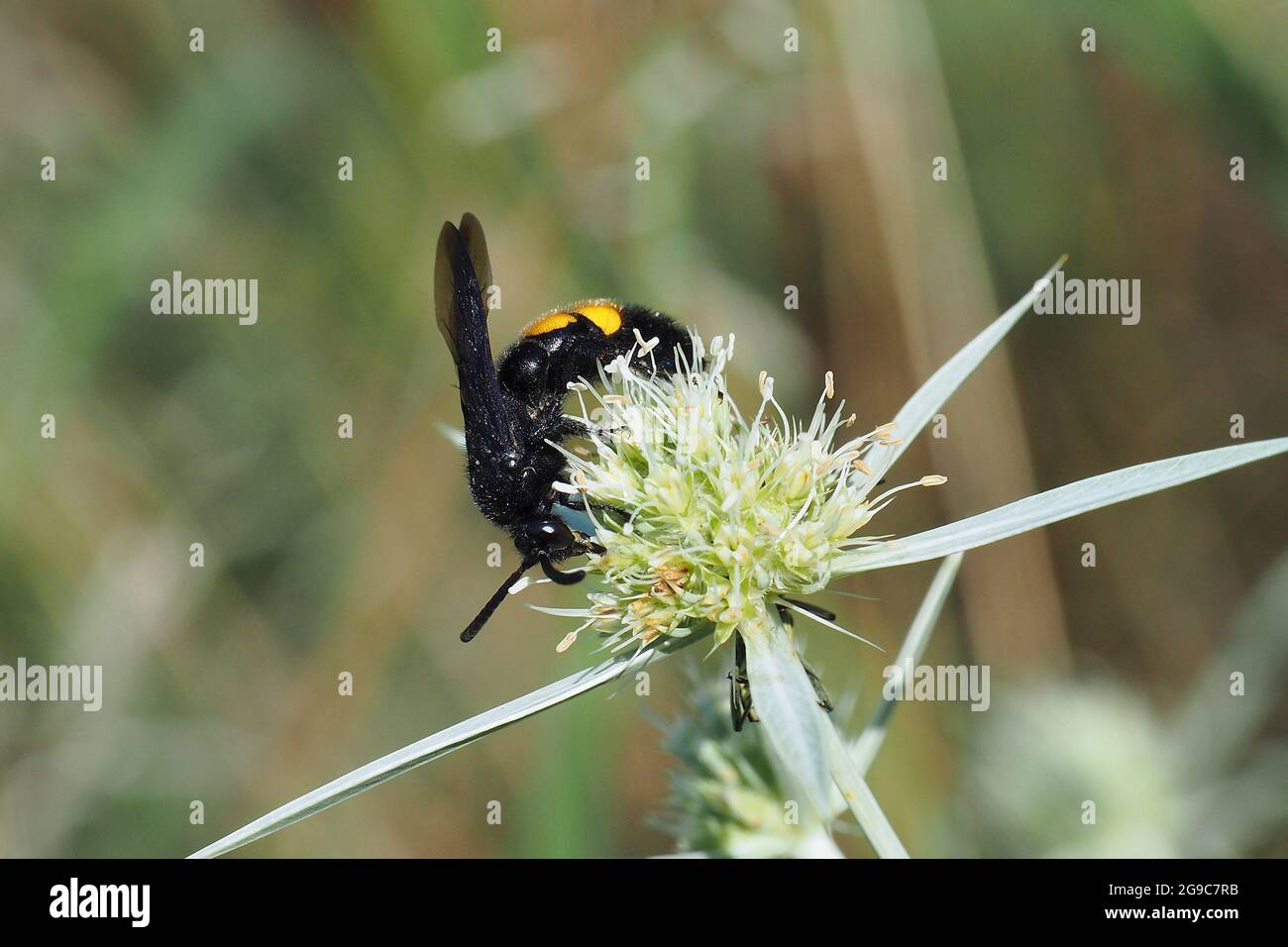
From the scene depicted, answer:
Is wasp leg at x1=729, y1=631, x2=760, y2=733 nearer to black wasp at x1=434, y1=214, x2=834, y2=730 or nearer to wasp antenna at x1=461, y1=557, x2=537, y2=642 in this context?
black wasp at x1=434, y1=214, x2=834, y2=730

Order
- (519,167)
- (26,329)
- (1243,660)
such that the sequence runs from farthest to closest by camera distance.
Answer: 1. (26,329)
2. (519,167)
3. (1243,660)

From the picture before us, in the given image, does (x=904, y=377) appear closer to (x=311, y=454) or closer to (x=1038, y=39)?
(x=1038, y=39)

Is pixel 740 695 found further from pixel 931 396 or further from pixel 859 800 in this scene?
pixel 931 396

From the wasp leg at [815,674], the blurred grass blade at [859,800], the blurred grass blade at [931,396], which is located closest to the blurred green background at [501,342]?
the blurred grass blade at [931,396]

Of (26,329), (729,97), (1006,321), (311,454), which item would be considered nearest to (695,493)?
(1006,321)

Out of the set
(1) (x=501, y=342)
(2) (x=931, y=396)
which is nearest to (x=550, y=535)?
(2) (x=931, y=396)
